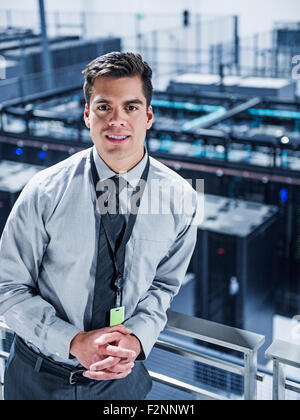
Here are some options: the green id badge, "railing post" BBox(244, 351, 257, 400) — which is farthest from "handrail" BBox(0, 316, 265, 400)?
the green id badge

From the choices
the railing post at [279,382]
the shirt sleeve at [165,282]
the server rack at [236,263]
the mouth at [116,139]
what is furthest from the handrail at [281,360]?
→ the server rack at [236,263]

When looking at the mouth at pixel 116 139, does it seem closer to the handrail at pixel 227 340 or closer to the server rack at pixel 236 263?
the handrail at pixel 227 340

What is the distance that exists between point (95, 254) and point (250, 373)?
1.18ft

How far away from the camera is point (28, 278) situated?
103 cm

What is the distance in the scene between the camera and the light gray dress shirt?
3.29 ft

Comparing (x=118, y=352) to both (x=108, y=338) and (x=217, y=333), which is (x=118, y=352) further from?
(x=217, y=333)

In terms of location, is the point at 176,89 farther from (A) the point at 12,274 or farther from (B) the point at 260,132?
(A) the point at 12,274

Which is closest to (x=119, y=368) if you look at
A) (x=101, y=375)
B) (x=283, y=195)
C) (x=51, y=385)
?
(x=101, y=375)

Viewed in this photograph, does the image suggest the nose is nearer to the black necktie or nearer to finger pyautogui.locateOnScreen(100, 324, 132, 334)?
the black necktie

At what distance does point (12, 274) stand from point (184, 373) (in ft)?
6.59

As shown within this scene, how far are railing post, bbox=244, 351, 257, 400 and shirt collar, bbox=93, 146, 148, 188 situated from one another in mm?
381

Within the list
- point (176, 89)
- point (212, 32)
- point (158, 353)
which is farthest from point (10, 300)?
point (212, 32)

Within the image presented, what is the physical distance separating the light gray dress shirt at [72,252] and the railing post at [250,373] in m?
0.17

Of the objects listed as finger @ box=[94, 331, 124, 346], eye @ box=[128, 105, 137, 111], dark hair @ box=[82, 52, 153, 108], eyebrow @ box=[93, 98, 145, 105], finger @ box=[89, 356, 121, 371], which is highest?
dark hair @ box=[82, 52, 153, 108]
